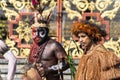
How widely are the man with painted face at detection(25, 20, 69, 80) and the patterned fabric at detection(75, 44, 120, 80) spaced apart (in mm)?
1739

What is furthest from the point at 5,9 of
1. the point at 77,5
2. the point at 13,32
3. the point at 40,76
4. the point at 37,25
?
the point at 40,76

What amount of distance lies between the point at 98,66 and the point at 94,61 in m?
0.07

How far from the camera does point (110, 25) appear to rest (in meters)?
11.9

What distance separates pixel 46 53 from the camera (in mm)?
9156

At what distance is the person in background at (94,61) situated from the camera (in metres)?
7.08

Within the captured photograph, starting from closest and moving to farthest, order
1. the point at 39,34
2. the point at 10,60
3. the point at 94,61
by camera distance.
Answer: the point at 94,61
the point at 10,60
the point at 39,34

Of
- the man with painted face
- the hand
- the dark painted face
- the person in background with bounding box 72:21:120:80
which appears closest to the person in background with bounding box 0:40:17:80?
the hand

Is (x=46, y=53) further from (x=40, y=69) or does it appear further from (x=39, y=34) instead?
(x=40, y=69)

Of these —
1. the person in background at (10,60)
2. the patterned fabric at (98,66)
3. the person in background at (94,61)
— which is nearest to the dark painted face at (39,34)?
the person in background at (10,60)

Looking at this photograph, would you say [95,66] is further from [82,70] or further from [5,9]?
[5,9]

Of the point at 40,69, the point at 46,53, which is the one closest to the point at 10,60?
the point at 40,69

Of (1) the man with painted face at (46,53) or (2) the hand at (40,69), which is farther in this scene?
(1) the man with painted face at (46,53)

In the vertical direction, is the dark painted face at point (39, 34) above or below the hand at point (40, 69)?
above

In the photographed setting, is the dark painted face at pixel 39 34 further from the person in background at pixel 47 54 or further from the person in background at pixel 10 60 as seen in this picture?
the person in background at pixel 10 60
